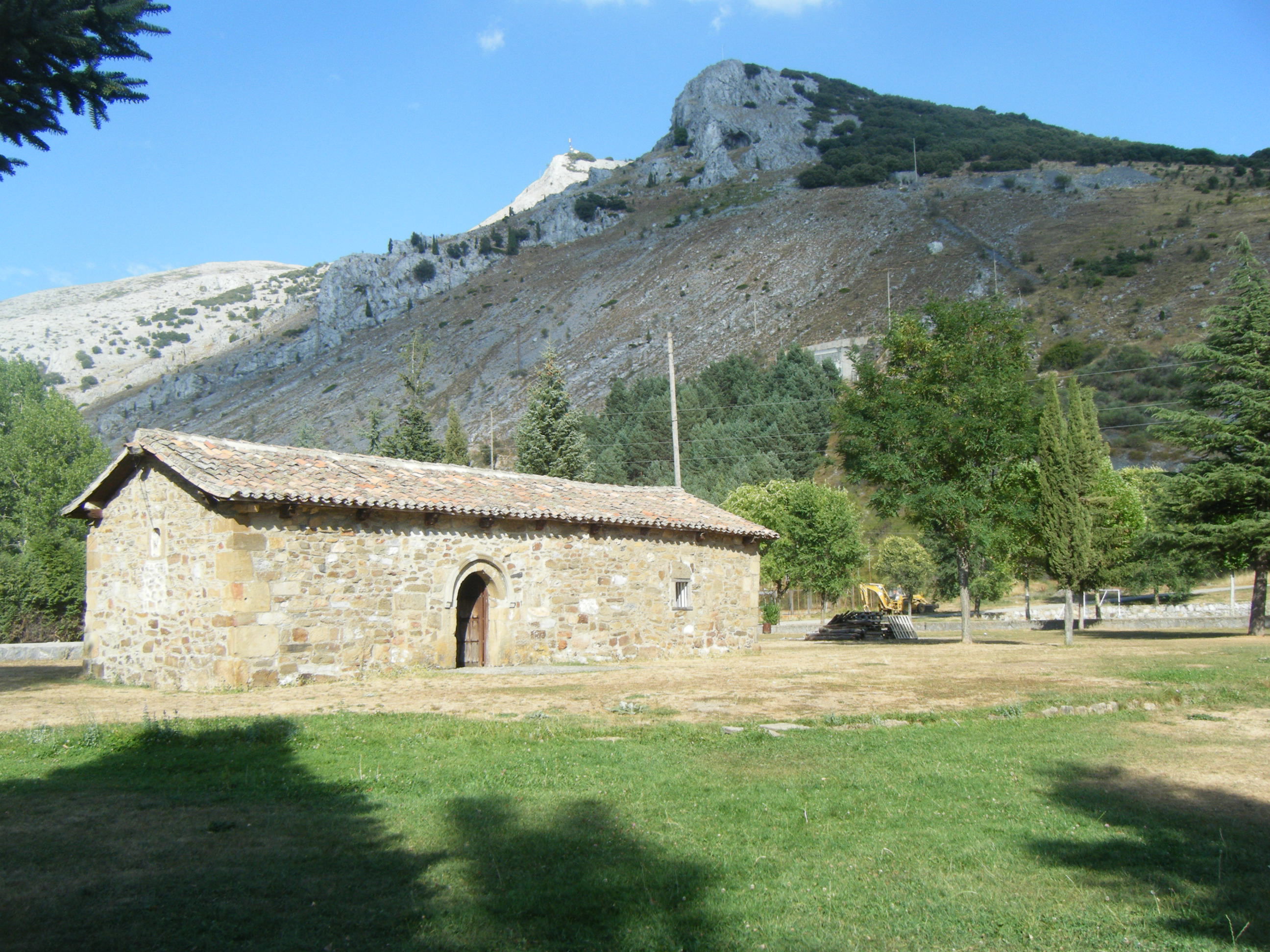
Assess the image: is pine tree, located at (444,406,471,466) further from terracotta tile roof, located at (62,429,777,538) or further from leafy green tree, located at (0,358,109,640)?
terracotta tile roof, located at (62,429,777,538)

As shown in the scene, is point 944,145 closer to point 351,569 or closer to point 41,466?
point 41,466

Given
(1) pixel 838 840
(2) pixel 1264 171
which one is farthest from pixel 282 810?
(2) pixel 1264 171

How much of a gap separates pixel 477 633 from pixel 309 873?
45.4 feet

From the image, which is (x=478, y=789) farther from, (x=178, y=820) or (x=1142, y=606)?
(x=1142, y=606)

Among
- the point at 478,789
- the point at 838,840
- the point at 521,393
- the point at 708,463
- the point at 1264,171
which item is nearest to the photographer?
the point at 838,840

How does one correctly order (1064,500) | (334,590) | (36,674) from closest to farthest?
1. (334,590)
2. (36,674)
3. (1064,500)

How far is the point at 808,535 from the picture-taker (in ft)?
143

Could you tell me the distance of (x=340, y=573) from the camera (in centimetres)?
1576

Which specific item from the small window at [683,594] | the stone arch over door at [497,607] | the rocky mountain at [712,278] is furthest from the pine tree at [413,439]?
the stone arch over door at [497,607]

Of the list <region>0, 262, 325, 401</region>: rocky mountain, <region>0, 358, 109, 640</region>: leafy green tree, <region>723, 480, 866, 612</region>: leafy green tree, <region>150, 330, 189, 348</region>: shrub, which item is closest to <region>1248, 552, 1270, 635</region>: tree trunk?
<region>723, 480, 866, 612</region>: leafy green tree

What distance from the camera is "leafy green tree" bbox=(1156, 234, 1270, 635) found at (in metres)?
26.4

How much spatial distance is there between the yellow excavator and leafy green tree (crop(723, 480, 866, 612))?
4587 mm

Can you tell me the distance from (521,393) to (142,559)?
197ft

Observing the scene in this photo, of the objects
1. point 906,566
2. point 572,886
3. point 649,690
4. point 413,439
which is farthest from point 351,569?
point 906,566
